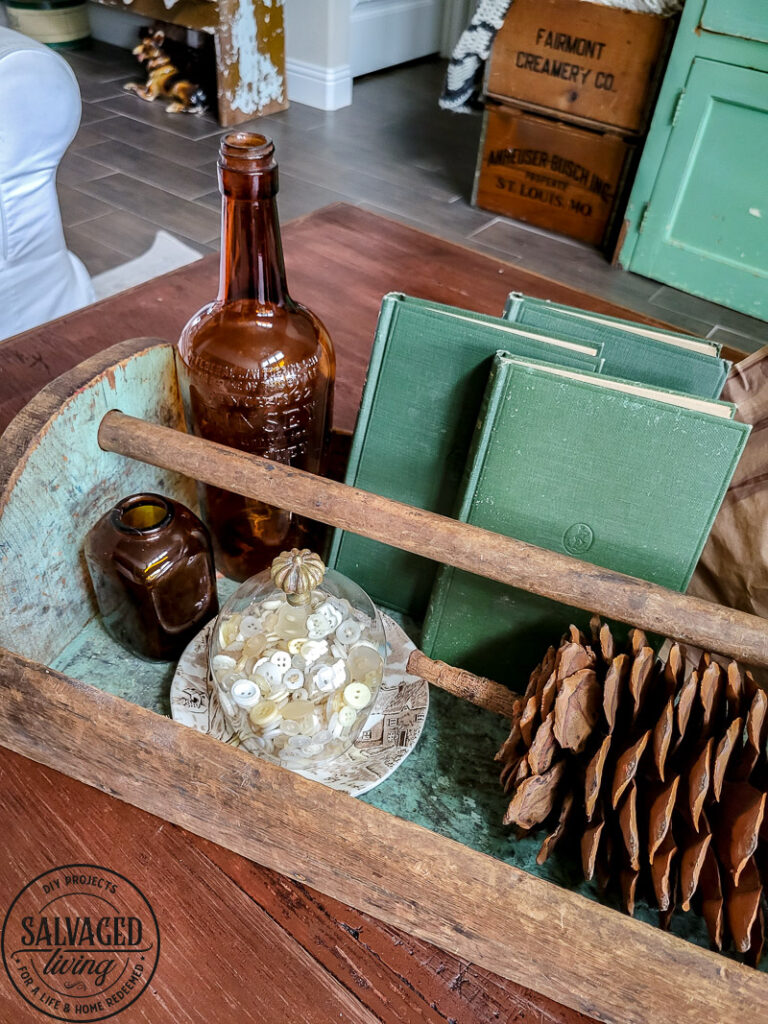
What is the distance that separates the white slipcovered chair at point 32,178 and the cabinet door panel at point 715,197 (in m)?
1.33

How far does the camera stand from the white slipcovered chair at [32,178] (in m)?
1.16

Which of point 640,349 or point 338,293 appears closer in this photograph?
point 640,349

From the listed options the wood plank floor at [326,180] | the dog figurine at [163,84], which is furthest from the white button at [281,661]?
the dog figurine at [163,84]

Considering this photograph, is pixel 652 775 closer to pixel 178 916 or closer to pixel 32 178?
pixel 178 916

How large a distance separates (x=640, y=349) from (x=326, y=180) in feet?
7.10

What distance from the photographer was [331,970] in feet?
1.21

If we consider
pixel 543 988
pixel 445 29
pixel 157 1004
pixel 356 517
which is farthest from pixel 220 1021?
pixel 445 29

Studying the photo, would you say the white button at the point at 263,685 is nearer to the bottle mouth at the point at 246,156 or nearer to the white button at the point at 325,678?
the white button at the point at 325,678

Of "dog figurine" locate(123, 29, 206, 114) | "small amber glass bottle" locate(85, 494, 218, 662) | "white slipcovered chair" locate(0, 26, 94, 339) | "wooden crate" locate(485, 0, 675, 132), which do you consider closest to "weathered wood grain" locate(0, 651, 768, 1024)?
"small amber glass bottle" locate(85, 494, 218, 662)

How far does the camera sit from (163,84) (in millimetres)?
2889

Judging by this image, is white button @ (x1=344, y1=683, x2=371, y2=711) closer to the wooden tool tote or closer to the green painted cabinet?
the wooden tool tote

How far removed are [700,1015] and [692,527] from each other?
0.25 meters

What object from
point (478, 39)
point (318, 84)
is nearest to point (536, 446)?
point (478, 39)

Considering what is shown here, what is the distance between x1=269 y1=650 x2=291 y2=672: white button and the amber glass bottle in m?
0.18
